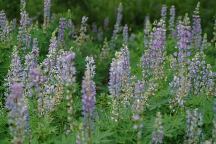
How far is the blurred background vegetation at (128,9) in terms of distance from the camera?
1513 cm

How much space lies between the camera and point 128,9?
15523 millimetres

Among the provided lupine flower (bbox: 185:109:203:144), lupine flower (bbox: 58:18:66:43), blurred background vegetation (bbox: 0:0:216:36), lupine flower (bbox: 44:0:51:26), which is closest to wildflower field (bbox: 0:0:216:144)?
lupine flower (bbox: 185:109:203:144)

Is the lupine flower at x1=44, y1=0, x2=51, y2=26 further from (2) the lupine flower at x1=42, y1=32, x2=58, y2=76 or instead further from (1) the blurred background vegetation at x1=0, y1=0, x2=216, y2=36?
(1) the blurred background vegetation at x1=0, y1=0, x2=216, y2=36

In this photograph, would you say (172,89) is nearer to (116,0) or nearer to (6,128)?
(6,128)

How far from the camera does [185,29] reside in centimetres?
752

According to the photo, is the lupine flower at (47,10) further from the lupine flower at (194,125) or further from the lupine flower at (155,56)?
the lupine flower at (194,125)

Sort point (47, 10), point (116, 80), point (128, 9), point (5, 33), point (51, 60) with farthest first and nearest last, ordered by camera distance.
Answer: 1. point (128, 9)
2. point (47, 10)
3. point (5, 33)
4. point (51, 60)
5. point (116, 80)

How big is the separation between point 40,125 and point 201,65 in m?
2.44

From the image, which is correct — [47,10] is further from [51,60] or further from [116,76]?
[116,76]

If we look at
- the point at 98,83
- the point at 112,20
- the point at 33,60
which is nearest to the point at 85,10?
the point at 112,20

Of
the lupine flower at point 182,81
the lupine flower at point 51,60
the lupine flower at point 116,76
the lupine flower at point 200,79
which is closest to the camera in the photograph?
the lupine flower at point 116,76

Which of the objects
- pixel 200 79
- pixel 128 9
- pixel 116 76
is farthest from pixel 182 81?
pixel 128 9

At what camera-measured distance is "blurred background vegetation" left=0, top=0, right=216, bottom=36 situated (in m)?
15.1

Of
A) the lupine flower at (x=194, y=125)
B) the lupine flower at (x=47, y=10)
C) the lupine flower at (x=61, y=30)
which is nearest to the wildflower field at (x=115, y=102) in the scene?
the lupine flower at (x=194, y=125)
